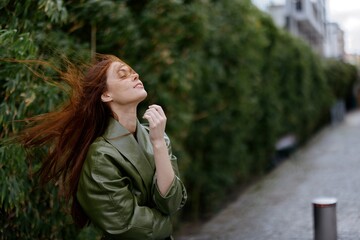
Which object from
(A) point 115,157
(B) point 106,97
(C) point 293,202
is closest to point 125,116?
(B) point 106,97

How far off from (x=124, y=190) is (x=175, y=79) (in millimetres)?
3161

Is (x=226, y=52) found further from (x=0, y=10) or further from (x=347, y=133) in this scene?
(x=347, y=133)

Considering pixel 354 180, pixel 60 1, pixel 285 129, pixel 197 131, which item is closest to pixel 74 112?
pixel 60 1

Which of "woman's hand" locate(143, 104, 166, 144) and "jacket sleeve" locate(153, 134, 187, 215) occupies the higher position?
"woman's hand" locate(143, 104, 166, 144)

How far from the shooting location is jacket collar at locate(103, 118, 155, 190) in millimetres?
2254

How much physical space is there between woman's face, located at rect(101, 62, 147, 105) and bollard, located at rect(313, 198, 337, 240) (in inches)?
116

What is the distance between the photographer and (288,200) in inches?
324

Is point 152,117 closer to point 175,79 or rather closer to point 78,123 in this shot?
point 78,123

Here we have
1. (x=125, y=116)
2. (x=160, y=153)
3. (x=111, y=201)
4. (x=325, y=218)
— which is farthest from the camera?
(x=325, y=218)

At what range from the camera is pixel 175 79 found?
17.2 ft

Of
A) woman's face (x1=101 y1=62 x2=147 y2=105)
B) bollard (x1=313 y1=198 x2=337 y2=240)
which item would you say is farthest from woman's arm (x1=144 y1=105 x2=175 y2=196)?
bollard (x1=313 y1=198 x2=337 y2=240)

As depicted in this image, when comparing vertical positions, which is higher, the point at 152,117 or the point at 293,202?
the point at 152,117

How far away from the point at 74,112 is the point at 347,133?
18289 mm

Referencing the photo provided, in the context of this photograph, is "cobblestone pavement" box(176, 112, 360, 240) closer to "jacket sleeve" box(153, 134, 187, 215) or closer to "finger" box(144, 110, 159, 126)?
"jacket sleeve" box(153, 134, 187, 215)
